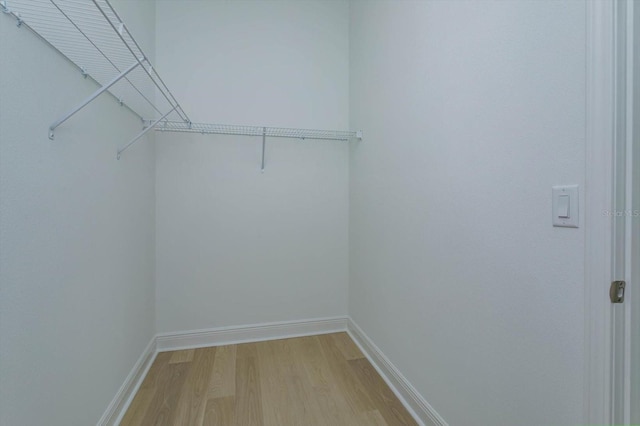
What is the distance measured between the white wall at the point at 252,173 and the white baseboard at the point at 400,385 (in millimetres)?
414

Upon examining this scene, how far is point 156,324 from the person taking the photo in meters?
1.96

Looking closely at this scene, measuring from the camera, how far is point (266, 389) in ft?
5.15

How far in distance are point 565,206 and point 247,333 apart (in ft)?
6.84

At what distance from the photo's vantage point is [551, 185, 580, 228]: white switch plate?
0.70m

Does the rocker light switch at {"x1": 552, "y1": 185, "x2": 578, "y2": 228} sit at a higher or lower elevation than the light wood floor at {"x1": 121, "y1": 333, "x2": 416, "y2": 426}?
higher

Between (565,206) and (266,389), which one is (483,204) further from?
(266,389)

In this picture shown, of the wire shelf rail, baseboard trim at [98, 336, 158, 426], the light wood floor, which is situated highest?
the wire shelf rail

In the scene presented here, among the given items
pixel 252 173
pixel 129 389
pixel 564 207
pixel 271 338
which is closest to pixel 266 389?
pixel 271 338

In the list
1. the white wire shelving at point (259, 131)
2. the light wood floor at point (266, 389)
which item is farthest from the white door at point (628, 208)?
the white wire shelving at point (259, 131)

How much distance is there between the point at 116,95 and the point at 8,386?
1.23 metres

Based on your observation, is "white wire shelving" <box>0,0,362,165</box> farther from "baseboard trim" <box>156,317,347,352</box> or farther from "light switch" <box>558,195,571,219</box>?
"baseboard trim" <box>156,317,347,352</box>

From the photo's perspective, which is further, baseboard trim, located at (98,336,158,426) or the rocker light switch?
baseboard trim, located at (98,336,158,426)

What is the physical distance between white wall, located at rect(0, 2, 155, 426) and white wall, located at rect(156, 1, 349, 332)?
0.47 metres

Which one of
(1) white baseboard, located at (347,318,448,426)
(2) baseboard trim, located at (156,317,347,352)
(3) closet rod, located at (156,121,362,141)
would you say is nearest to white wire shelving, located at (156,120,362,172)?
(3) closet rod, located at (156,121,362,141)
